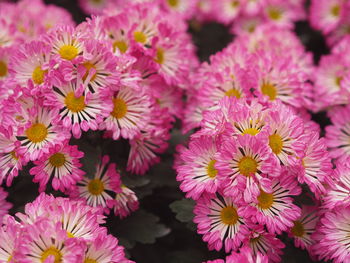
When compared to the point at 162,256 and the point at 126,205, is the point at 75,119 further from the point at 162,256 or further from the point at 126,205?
the point at 162,256

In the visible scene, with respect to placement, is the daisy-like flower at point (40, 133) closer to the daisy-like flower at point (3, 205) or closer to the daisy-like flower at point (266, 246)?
the daisy-like flower at point (3, 205)

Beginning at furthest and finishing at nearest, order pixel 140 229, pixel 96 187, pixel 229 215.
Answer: pixel 140 229, pixel 96 187, pixel 229 215

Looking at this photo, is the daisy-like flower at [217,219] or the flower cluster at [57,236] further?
the daisy-like flower at [217,219]

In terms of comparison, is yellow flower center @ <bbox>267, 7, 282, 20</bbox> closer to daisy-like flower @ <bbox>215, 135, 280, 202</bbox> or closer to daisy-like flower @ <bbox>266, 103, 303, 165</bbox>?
daisy-like flower @ <bbox>266, 103, 303, 165</bbox>

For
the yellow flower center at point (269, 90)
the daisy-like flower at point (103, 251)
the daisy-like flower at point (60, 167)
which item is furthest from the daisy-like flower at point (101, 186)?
the yellow flower center at point (269, 90)

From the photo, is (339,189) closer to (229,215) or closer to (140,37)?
(229,215)

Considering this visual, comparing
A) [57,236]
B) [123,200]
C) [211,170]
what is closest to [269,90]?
[211,170]

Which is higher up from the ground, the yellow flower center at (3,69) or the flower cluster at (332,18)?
the flower cluster at (332,18)
